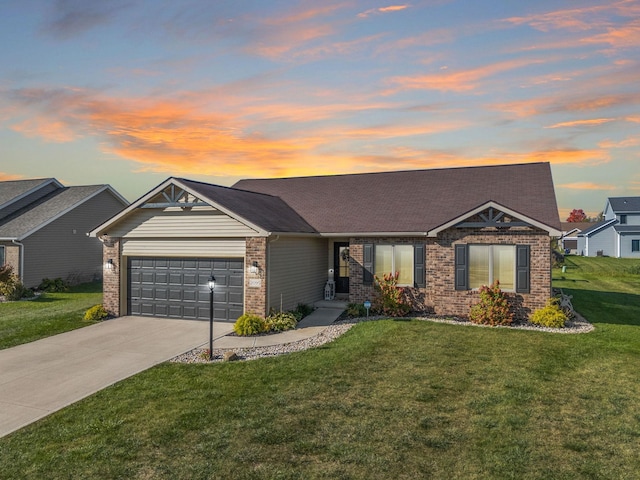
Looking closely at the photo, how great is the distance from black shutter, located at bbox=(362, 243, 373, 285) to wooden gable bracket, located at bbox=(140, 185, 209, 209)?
20.8 ft

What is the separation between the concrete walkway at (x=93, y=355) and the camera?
852 centimetres

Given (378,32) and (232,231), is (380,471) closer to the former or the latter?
(232,231)

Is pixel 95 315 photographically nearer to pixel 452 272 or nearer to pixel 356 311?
pixel 356 311

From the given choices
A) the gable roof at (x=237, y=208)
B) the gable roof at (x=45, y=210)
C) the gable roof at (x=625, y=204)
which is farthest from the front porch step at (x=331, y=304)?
the gable roof at (x=625, y=204)

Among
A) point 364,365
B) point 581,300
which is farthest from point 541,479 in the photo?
point 581,300

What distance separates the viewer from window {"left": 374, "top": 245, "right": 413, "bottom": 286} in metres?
16.3

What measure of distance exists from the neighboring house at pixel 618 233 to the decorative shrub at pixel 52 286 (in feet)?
185

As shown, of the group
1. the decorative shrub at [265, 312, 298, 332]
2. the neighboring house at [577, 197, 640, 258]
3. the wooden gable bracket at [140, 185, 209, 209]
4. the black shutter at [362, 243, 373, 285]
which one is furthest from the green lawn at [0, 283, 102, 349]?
the neighboring house at [577, 197, 640, 258]

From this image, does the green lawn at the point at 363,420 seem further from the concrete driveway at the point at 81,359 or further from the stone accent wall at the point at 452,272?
the stone accent wall at the point at 452,272

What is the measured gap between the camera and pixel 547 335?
13.0m

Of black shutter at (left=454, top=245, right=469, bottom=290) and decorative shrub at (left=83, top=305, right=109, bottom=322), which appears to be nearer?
black shutter at (left=454, top=245, right=469, bottom=290)

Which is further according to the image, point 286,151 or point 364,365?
point 286,151

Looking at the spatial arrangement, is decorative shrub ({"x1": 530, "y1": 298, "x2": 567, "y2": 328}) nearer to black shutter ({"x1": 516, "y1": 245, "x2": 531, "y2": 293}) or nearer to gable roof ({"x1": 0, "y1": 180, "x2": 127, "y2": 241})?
black shutter ({"x1": 516, "y1": 245, "x2": 531, "y2": 293})

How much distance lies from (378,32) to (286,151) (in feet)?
38.7
